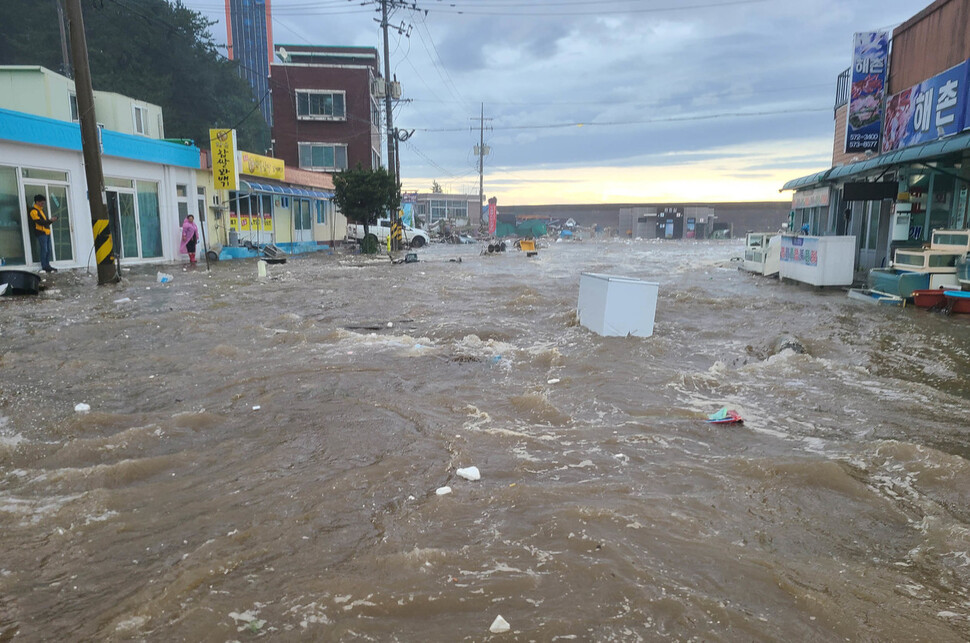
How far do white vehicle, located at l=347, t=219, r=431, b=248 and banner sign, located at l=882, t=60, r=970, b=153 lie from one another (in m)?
21.7

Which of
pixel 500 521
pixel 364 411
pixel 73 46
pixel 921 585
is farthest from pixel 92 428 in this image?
pixel 73 46

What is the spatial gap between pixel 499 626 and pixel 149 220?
2118 cm

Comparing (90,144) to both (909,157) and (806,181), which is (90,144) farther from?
(806,181)

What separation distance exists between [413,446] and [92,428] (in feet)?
8.18

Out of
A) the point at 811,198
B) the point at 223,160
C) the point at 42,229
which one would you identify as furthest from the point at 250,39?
the point at 811,198

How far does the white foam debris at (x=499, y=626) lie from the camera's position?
245cm

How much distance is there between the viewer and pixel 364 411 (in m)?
5.34

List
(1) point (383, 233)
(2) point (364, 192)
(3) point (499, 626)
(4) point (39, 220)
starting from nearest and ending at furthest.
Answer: (3) point (499, 626)
(4) point (39, 220)
(2) point (364, 192)
(1) point (383, 233)

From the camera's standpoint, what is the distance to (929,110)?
46.9 ft

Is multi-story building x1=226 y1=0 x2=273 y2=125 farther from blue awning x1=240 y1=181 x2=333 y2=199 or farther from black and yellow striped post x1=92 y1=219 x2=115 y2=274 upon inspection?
black and yellow striped post x1=92 y1=219 x2=115 y2=274

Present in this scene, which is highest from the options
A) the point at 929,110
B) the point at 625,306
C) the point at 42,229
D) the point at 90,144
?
the point at 929,110

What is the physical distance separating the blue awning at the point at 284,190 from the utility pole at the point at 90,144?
12.0m

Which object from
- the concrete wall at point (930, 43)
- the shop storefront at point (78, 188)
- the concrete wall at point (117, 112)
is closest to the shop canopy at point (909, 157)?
the concrete wall at point (930, 43)

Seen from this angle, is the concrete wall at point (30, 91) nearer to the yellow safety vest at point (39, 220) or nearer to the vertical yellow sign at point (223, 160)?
the vertical yellow sign at point (223, 160)
